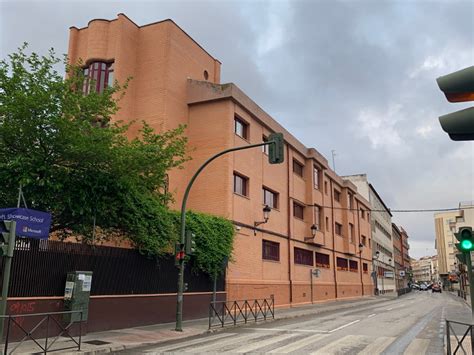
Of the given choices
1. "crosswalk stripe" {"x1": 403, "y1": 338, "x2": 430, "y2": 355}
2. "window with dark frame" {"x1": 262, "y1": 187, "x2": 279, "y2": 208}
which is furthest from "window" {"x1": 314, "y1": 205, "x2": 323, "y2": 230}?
"crosswalk stripe" {"x1": 403, "y1": 338, "x2": 430, "y2": 355}

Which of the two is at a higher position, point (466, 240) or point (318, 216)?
point (318, 216)

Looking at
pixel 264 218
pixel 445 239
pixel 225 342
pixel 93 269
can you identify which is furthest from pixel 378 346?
pixel 445 239

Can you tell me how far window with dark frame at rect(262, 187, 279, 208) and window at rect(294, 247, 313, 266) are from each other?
14.6 ft

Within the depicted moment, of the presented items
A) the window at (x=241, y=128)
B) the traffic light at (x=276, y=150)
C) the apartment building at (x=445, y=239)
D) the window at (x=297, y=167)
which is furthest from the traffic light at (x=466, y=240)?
the apartment building at (x=445, y=239)

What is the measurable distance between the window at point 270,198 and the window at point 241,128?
377 cm

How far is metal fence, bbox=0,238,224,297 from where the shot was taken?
494 inches

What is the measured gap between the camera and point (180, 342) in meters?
13.3

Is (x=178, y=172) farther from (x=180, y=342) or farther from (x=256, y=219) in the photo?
(x=180, y=342)

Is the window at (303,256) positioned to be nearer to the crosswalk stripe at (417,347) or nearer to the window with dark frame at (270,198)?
the window with dark frame at (270,198)

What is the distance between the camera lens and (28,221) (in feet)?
38.4

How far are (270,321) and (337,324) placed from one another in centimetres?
300

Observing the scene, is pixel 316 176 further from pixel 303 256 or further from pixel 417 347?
pixel 417 347

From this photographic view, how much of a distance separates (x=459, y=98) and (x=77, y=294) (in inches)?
493

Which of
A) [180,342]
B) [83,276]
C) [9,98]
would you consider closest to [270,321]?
[180,342]
